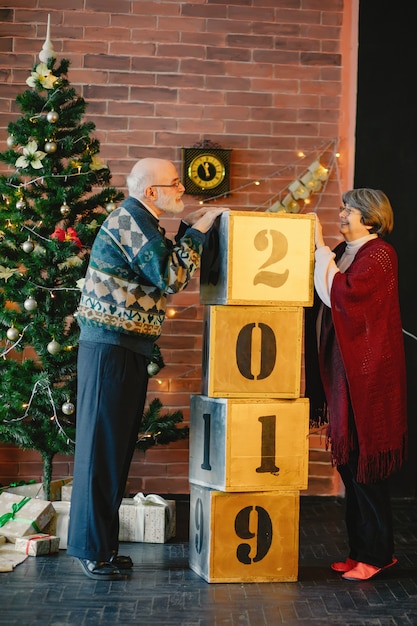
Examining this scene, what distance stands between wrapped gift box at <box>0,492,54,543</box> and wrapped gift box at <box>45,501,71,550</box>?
3 cm

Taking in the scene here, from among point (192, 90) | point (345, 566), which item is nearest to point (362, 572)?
point (345, 566)

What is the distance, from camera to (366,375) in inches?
130

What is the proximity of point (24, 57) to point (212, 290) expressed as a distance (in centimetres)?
218

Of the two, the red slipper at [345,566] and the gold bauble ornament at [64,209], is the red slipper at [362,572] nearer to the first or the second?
the red slipper at [345,566]

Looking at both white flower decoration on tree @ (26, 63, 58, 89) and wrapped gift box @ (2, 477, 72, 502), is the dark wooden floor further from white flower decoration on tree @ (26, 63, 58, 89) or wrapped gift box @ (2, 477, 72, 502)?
white flower decoration on tree @ (26, 63, 58, 89)

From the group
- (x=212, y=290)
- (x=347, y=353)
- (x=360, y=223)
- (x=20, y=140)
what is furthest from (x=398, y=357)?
(x=20, y=140)

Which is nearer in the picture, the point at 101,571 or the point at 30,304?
the point at 101,571

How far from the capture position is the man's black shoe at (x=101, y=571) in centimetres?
326

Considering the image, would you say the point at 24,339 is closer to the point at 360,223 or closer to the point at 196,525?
the point at 196,525

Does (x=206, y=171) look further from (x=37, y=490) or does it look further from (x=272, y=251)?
(x=37, y=490)

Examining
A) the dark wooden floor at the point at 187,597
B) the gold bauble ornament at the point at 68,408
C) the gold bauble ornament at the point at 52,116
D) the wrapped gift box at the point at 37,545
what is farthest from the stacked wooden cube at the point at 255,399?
the gold bauble ornament at the point at 52,116

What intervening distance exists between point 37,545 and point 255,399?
3.76ft

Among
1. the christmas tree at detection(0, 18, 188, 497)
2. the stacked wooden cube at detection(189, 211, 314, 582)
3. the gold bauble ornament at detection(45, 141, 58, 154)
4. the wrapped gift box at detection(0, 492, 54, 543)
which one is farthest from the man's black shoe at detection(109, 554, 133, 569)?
the gold bauble ornament at detection(45, 141, 58, 154)

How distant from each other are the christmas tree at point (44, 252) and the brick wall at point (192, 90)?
0.87 metres
